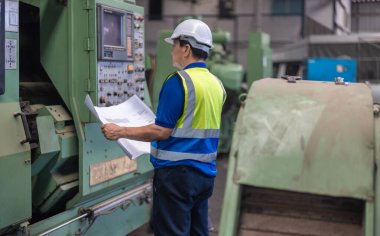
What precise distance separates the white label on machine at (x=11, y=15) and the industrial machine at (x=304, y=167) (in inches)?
52.1

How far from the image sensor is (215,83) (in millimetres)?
2799

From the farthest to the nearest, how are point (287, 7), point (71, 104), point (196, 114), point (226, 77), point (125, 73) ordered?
1. point (287, 7)
2. point (226, 77)
3. point (125, 73)
4. point (71, 104)
5. point (196, 114)

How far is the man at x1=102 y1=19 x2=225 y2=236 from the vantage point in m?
2.61

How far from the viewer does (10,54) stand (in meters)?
2.67

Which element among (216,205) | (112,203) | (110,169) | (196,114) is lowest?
(216,205)

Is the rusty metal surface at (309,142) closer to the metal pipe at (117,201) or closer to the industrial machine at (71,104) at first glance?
the industrial machine at (71,104)

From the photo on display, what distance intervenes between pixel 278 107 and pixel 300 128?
0.14 meters

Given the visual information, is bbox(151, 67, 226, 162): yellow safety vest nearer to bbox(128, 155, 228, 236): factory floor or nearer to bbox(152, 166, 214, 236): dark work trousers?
bbox(152, 166, 214, 236): dark work trousers

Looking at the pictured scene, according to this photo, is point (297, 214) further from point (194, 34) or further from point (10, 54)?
point (10, 54)

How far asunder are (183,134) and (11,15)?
1102 mm

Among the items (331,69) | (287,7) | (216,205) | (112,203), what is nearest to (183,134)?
(112,203)

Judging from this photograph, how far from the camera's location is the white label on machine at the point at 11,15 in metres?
2.63

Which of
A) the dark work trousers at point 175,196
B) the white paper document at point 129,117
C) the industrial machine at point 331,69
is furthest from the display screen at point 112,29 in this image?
the industrial machine at point 331,69

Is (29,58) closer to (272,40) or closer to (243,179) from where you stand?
(243,179)
